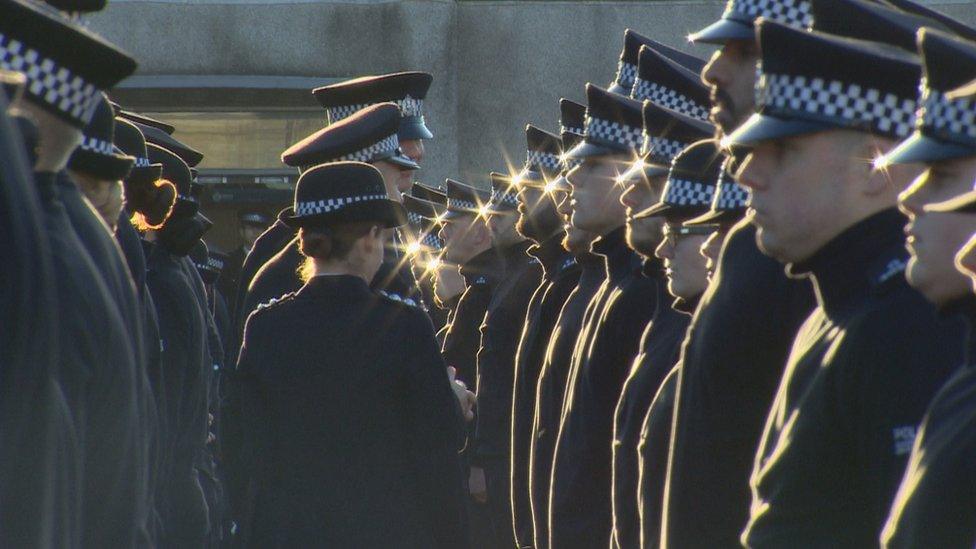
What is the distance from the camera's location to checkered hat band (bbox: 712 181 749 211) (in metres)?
4.56

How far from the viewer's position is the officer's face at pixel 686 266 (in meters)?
4.98

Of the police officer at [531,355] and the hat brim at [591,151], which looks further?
the police officer at [531,355]

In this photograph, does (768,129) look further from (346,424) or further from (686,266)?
(346,424)

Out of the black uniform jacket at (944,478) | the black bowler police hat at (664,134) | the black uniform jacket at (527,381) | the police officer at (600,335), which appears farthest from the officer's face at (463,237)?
the black uniform jacket at (944,478)

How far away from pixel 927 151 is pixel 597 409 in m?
2.98

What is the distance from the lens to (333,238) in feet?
19.1

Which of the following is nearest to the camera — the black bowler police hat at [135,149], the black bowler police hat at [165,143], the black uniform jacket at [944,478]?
the black uniform jacket at [944,478]

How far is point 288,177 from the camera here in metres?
17.2

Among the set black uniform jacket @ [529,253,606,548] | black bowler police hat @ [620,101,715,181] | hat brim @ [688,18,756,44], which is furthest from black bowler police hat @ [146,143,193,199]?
hat brim @ [688,18,756,44]

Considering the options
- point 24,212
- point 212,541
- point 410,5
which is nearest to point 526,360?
point 212,541

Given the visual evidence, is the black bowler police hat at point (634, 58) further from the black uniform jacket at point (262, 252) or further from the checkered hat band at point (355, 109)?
the checkered hat band at point (355, 109)

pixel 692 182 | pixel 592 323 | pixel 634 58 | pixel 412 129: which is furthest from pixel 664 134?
pixel 412 129

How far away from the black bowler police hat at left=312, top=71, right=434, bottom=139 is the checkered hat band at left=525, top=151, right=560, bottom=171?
2.11 feet

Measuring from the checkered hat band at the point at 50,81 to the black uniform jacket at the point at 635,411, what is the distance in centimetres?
229
